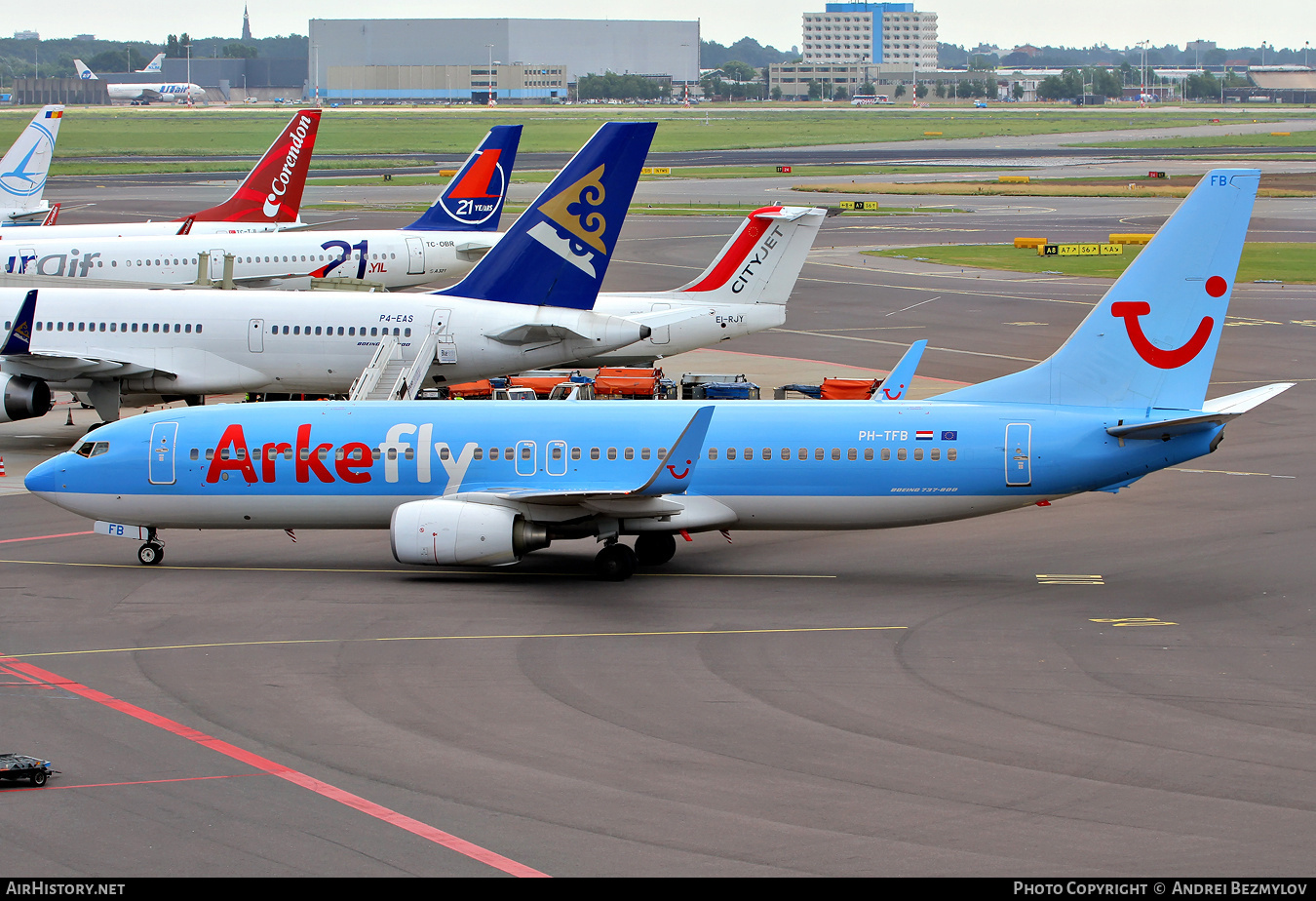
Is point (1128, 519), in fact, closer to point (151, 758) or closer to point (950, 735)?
point (950, 735)

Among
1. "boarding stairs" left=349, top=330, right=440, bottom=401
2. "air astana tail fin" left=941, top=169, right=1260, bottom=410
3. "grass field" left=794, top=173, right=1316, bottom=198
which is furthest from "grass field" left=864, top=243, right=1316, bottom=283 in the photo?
"air astana tail fin" left=941, top=169, right=1260, bottom=410

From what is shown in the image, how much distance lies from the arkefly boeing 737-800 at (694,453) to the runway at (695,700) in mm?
1423

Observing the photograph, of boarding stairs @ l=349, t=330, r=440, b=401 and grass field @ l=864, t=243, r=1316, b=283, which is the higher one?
grass field @ l=864, t=243, r=1316, b=283

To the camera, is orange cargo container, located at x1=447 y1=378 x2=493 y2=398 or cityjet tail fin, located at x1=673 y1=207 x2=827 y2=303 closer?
orange cargo container, located at x1=447 y1=378 x2=493 y2=398

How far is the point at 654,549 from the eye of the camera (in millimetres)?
35062

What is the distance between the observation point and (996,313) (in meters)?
78.1

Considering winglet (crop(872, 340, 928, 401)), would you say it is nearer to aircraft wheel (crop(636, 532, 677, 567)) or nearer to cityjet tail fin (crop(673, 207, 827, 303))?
aircraft wheel (crop(636, 532, 677, 567))

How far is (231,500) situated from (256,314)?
15902mm

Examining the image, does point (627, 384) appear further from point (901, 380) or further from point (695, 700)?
point (695, 700)

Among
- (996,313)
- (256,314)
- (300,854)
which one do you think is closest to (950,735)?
(300,854)

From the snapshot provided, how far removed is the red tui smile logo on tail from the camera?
32500 mm

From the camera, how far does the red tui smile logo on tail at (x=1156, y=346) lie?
107ft

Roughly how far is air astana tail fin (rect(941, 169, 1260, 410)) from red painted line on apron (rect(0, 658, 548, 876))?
19204 millimetres

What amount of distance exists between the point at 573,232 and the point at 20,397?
17.9 metres
